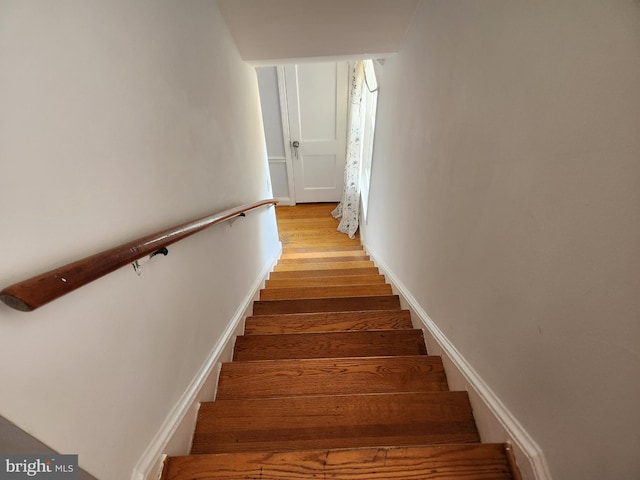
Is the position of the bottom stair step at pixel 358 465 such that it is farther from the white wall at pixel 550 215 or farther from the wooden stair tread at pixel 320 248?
the wooden stair tread at pixel 320 248

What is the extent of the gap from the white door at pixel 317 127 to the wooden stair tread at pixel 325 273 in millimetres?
2606

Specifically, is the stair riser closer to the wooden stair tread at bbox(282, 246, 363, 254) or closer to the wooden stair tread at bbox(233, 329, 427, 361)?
the wooden stair tread at bbox(282, 246, 363, 254)

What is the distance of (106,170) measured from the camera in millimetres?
671

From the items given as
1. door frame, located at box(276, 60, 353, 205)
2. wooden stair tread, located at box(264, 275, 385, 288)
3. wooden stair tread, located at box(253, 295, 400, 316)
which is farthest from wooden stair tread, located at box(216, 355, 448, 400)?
door frame, located at box(276, 60, 353, 205)

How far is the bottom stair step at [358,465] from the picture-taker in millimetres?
816

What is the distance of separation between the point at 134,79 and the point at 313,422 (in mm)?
1305

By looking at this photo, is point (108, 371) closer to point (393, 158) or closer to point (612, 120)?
point (612, 120)

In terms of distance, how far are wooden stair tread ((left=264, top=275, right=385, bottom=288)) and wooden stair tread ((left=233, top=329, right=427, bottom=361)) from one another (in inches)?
34.2

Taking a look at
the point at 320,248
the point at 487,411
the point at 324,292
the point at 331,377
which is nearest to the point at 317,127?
the point at 320,248

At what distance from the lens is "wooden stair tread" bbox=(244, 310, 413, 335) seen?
66.4 inches

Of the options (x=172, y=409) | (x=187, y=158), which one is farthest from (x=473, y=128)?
(x=172, y=409)

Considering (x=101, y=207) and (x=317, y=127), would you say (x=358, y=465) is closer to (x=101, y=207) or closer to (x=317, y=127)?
(x=101, y=207)

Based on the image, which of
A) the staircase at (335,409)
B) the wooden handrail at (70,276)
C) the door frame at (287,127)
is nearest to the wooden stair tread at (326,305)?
the staircase at (335,409)

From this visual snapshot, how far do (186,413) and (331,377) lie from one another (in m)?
0.60
